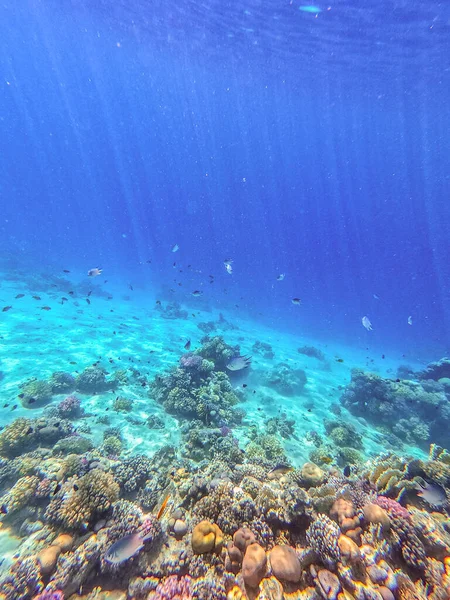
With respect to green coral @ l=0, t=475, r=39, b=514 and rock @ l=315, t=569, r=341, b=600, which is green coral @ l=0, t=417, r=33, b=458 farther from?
rock @ l=315, t=569, r=341, b=600

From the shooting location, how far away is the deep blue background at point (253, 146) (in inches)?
1109

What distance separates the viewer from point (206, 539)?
3420 mm

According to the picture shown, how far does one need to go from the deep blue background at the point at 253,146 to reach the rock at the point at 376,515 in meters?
33.2

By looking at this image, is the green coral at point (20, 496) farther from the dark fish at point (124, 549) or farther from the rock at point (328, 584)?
the rock at point (328, 584)

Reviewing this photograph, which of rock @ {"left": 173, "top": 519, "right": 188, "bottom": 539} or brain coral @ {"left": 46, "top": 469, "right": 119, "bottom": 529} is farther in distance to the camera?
brain coral @ {"left": 46, "top": 469, "right": 119, "bottom": 529}

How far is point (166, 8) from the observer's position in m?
26.5

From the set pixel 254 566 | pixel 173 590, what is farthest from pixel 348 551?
pixel 173 590

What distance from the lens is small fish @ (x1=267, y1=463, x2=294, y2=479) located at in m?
5.16

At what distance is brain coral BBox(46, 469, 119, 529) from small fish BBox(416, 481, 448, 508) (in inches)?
206

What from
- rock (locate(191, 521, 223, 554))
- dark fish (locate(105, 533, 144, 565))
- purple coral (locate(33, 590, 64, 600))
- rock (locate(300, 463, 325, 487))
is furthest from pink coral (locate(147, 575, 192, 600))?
rock (locate(300, 463, 325, 487))

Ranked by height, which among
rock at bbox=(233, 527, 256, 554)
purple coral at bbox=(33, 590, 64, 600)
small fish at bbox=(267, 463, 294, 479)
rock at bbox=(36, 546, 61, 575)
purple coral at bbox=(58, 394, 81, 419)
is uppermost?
rock at bbox=(233, 527, 256, 554)

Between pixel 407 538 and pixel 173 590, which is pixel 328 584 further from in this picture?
pixel 173 590

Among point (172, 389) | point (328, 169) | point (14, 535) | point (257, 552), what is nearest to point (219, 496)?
point (257, 552)

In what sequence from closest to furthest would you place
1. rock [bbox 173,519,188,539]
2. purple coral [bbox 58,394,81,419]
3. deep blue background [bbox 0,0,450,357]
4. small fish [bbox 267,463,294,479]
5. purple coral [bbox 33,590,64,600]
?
purple coral [bbox 33,590,64,600], rock [bbox 173,519,188,539], small fish [bbox 267,463,294,479], purple coral [bbox 58,394,81,419], deep blue background [bbox 0,0,450,357]
